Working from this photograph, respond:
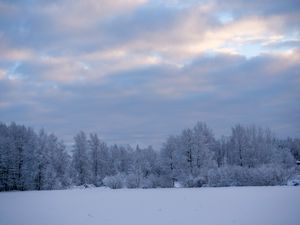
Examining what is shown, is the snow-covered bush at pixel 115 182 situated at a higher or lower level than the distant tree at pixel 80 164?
lower

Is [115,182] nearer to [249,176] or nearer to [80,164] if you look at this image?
[80,164]

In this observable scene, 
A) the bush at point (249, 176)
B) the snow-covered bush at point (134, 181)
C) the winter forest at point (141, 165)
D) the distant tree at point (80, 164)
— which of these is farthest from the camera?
the distant tree at point (80, 164)

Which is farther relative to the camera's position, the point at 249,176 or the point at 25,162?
the point at 25,162

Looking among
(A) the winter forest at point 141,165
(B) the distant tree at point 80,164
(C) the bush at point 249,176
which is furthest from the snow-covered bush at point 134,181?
(B) the distant tree at point 80,164

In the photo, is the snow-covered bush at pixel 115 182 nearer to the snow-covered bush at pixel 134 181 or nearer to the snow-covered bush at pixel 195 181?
the snow-covered bush at pixel 134 181

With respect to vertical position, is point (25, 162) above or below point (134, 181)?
above

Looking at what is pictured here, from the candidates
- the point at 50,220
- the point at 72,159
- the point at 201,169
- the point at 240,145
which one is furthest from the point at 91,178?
the point at 50,220

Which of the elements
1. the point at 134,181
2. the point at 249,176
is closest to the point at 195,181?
the point at 249,176

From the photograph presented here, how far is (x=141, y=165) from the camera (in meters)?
88.4

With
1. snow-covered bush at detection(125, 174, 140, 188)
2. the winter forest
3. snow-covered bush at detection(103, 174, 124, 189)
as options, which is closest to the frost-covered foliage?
the winter forest

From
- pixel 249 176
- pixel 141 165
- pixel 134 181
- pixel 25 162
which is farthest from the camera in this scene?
pixel 141 165

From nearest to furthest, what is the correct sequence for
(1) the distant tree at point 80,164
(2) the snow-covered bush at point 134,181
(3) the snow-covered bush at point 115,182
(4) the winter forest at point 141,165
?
(4) the winter forest at point 141,165 → (2) the snow-covered bush at point 134,181 → (3) the snow-covered bush at point 115,182 → (1) the distant tree at point 80,164

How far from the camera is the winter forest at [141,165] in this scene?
6875cm

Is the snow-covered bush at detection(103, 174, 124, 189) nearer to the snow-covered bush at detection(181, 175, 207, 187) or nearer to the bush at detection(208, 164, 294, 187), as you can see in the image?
the snow-covered bush at detection(181, 175, 207, 187)
